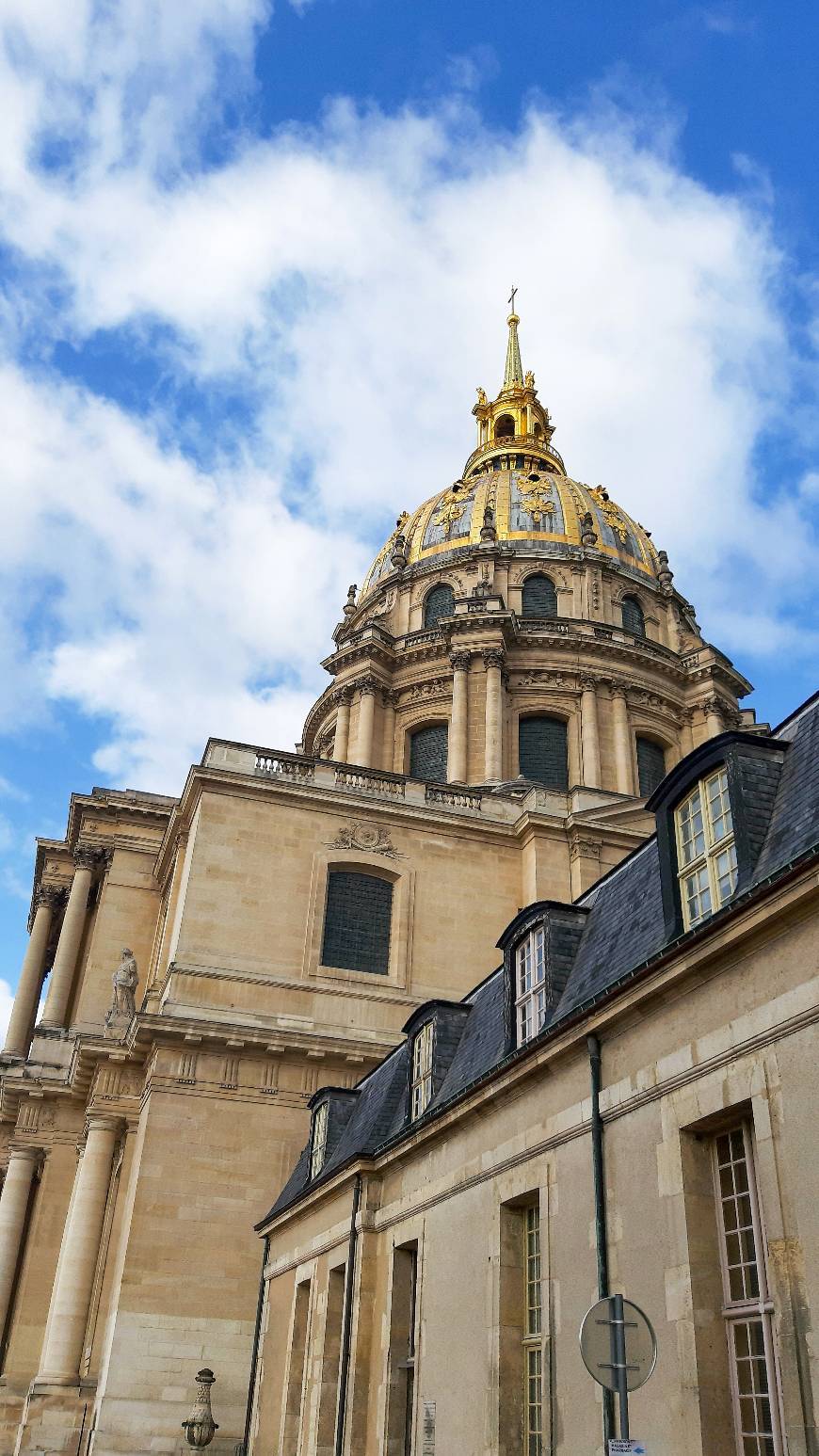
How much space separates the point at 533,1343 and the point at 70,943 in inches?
1117

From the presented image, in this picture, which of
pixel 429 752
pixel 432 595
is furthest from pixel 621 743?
pixel 432 595

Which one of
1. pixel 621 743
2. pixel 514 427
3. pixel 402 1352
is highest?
pixel 514 427

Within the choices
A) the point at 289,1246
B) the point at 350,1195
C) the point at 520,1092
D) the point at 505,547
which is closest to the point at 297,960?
the point at 289,1246

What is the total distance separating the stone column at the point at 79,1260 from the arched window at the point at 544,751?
66.1 feet

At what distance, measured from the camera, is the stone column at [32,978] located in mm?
39531

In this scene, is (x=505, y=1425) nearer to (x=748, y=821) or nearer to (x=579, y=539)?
(x=748, y=821)

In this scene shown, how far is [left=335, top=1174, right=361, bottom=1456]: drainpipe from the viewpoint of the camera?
1476 centimetres

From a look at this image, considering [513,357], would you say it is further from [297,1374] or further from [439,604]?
[297,1374]

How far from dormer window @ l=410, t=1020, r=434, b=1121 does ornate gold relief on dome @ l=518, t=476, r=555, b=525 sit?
36.4 metres

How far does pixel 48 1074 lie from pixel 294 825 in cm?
1125

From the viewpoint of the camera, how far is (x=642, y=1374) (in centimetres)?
741

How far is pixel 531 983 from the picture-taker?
44.8 feet

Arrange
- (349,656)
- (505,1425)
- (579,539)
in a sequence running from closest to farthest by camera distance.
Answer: (505,1425) → (349,656) → (579,539)

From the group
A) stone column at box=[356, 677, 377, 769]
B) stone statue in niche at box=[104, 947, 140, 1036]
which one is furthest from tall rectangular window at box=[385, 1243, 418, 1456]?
stone column at box=[356, 677, 377, 769]
